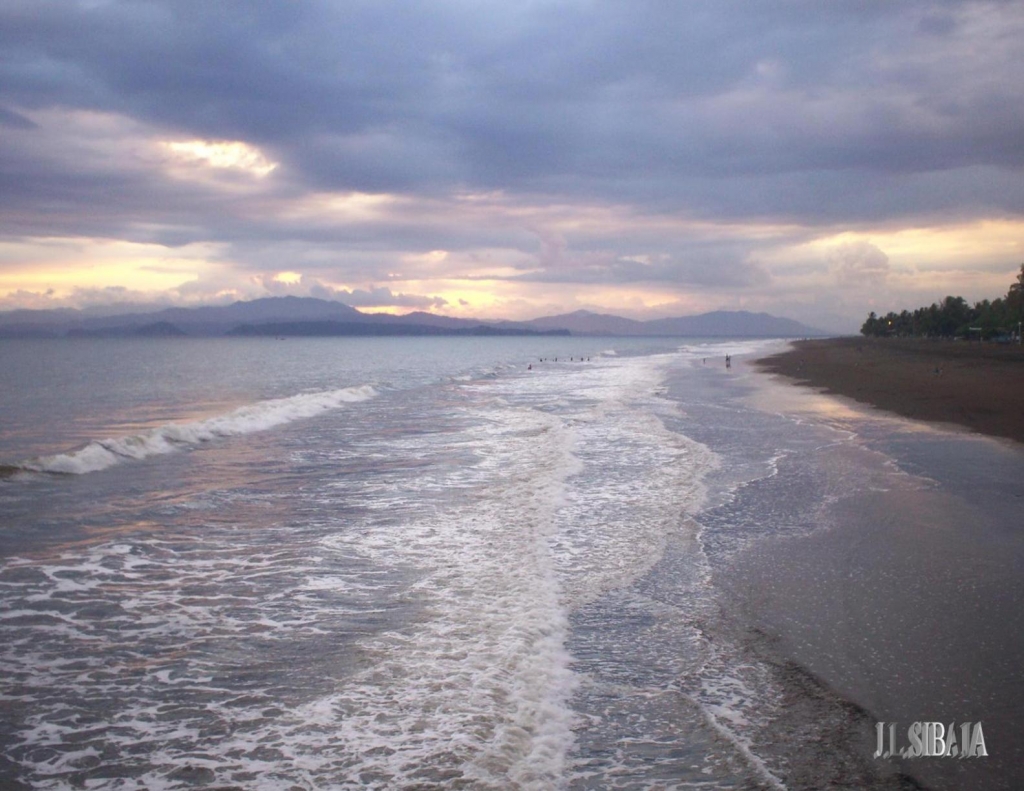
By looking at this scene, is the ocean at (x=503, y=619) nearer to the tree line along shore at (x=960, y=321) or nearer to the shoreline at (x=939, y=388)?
the shoreline at (x=939, y=388)

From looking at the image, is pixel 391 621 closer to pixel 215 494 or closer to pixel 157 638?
pixel 157 638

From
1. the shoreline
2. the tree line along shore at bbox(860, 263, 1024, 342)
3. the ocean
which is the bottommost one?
the ocean

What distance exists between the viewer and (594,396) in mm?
36250

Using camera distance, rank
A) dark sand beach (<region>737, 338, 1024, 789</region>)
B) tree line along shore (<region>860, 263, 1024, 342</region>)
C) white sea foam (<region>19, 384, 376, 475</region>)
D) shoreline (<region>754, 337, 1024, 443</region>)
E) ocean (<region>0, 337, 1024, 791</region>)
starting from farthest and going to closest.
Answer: tree line along shore (<region>860, 263, 1024, 342</region>) < shoreline (<region>754, 337, 1024, 443</region>) < white sea foam (<region>19, 384, 376, 475</region>) < dark sand beach (<region>737, 338, 1024, 789</region>) < ocean (<region>0, 337, 1024, 791</region>)

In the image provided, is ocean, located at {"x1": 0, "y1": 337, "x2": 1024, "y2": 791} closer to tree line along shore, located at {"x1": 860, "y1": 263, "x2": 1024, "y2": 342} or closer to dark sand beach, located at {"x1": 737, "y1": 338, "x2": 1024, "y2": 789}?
dark sand beach, located at {"x1": 737, "y1": 338, "x2": 1024, "y2": 789}

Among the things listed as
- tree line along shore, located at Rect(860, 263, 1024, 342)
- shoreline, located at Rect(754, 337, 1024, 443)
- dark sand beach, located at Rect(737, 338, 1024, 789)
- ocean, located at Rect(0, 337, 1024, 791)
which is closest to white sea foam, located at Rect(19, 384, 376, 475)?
ocean, located at Rect(0, 337, 1024, 791)

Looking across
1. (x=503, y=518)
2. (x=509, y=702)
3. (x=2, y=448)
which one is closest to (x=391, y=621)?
(x=509, y=702)

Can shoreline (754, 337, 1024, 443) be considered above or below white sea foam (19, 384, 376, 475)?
above

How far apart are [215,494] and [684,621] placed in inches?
390

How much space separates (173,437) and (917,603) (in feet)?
64.6

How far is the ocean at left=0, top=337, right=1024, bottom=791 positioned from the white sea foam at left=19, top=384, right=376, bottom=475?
0.25 metres

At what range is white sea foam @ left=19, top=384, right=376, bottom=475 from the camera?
16750mm

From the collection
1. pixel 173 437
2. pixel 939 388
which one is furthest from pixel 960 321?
pixel 173 437

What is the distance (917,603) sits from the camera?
7.75 meters
